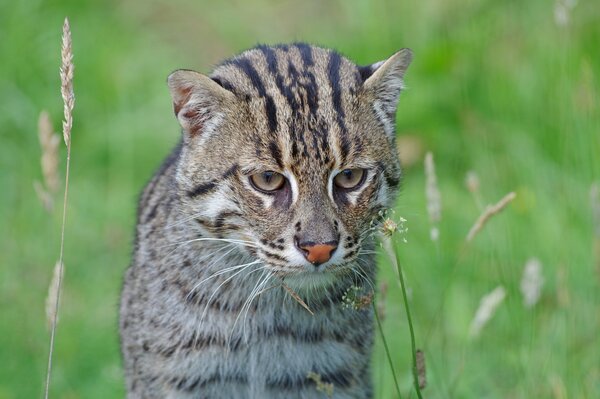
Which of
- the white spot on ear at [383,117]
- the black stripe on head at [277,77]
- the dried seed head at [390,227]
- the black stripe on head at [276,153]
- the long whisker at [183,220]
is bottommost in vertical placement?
the dried seed head at [390,227]

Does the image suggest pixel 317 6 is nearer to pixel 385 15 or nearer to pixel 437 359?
pixel 385 15

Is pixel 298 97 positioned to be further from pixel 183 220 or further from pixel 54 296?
pixel 54 296

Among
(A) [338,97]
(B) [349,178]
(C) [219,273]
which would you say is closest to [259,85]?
(A) [338,97]

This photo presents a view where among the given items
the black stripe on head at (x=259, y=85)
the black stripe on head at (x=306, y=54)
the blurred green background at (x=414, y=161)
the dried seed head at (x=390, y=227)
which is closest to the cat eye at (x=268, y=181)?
the black stripe on head at (x=259, y=85)

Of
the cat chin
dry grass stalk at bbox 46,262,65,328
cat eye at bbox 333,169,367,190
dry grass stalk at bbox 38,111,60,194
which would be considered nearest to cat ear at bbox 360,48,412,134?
cat eye at bbox 333,169,367,190

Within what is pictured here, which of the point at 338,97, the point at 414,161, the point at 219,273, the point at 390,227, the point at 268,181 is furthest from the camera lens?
the point at 414,161

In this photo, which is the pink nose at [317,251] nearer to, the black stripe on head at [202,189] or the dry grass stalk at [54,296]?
the black stripe on head at [202,189]
